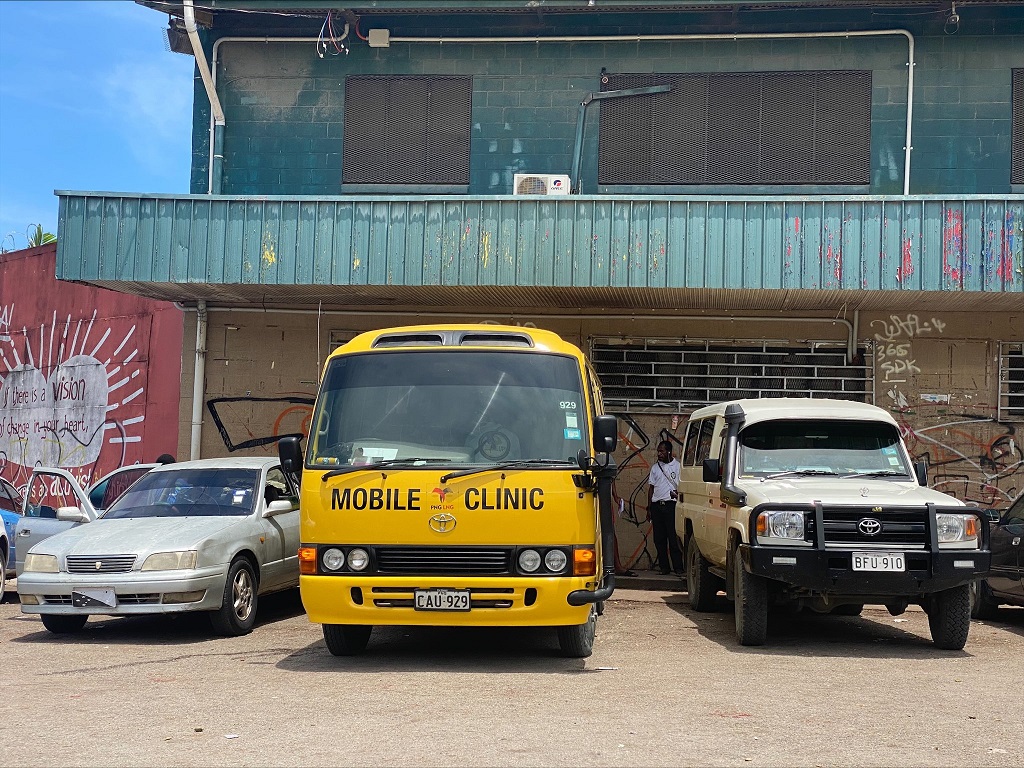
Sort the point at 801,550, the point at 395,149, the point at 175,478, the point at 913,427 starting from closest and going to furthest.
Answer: the point at 801,550 → the point at 175,478 → the point at 913,427 → the point at 395,149

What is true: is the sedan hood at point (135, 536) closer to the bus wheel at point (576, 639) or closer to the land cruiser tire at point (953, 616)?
the bus wheel at point (576, 639)

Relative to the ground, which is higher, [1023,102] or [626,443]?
[1023,102]

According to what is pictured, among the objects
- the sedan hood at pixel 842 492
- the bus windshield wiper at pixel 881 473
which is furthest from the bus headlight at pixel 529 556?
the bus windshield wiper at pixel 881 473

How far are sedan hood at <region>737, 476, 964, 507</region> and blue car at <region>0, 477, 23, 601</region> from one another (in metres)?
8.01

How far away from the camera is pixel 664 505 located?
15.1 metres

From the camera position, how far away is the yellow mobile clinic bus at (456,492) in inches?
312

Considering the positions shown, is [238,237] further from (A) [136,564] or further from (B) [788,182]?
(B) [788,182]

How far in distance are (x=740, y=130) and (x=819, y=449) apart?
707cm

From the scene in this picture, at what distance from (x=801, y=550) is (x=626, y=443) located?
23.3 feet

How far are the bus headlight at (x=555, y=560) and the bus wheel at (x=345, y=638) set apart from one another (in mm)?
1613

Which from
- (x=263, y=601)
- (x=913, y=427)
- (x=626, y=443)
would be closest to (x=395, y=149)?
(x=626, y=443)

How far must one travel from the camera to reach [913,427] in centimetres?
1528

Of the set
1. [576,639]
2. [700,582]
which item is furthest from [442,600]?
[700,582]

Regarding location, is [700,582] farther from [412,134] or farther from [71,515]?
[412,134]
